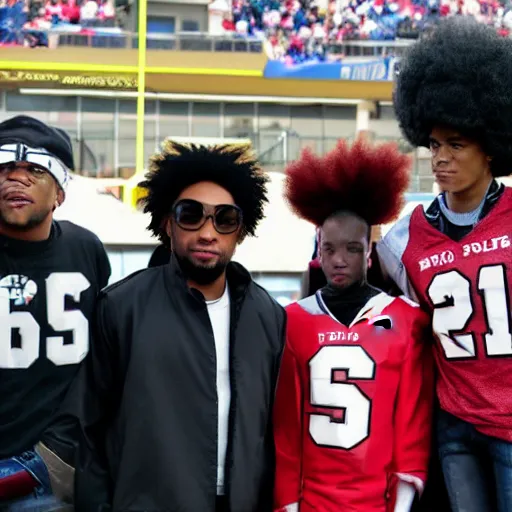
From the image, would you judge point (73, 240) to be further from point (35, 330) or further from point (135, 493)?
point (135, 493)

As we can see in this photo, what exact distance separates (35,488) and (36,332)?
53 cm

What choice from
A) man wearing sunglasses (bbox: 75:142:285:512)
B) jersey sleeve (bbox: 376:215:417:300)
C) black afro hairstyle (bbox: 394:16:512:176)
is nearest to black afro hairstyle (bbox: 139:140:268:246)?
man wearing sunglasses (bbox: 75:142:285:512)

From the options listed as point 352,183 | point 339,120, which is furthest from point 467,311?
point 339,120

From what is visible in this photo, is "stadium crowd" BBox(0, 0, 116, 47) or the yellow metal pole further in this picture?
"stadium crowd" BBox(0, 0, 116, 47)

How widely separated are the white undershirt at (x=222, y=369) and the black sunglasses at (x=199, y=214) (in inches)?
9.2

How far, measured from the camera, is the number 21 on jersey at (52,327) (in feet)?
9.84

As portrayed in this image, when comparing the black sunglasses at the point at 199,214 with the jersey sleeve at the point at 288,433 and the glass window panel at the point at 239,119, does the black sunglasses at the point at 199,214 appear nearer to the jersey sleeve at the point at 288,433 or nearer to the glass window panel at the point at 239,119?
the jersey sleeve at the point at 288,433

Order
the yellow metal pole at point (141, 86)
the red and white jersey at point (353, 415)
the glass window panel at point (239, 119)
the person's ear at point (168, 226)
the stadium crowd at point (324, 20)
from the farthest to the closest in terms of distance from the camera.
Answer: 1. the glass window panel at point (239, 119)
2. the stadium crowd at point (324, 20)
3. the yellow metal pole at point (141, 86)
4. the red and white jersey at point (353, 415)
5. the person's ear at point (168, 226)

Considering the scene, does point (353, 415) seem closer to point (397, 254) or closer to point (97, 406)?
point (397, 254)

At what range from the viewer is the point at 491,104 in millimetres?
Answer: 2990

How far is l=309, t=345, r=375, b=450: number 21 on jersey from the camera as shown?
2887 mm

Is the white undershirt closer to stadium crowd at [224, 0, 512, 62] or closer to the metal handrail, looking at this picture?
the metal handrail

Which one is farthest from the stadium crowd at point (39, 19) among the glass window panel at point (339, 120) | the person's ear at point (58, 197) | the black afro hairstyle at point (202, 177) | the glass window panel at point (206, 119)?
the black afro hairstyle at point (202, 177)

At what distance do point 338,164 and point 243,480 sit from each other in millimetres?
1336
